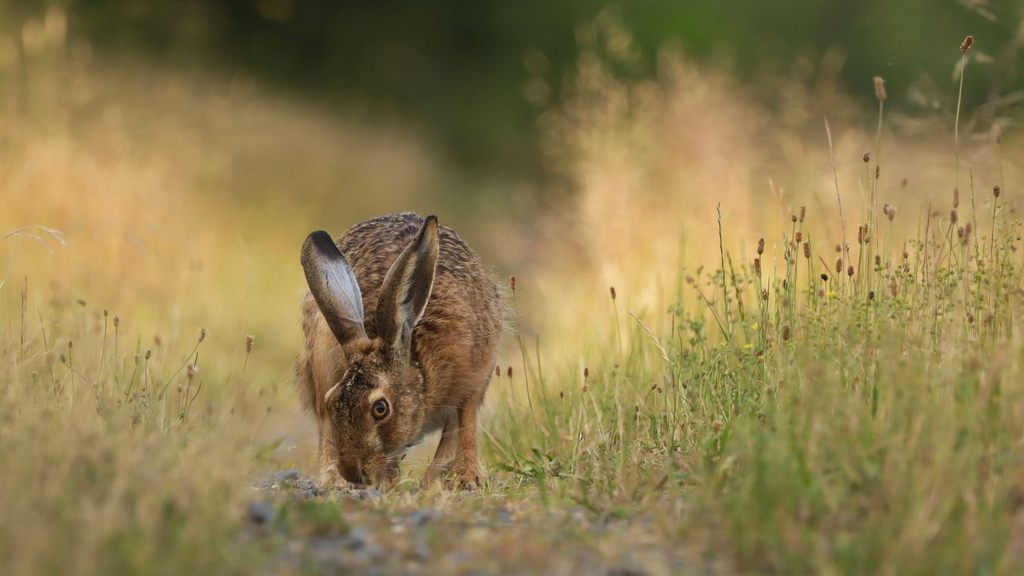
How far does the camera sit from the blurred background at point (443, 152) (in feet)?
27.1

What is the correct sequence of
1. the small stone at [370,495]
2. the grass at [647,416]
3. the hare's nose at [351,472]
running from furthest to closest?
the hare's nose at [351,472]
the small stone at [370,495]
the grass at [647,416]

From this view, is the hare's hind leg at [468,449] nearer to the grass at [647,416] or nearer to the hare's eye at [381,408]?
the grass at [647,416]

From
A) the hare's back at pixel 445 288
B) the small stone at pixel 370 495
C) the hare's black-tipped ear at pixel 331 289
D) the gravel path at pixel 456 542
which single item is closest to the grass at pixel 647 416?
the gravel path at pixel 456 542

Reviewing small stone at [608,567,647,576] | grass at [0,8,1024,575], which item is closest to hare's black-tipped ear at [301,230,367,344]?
grass at [0,8,1024,575]

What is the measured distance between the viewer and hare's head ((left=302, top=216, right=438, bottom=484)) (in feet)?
16.2

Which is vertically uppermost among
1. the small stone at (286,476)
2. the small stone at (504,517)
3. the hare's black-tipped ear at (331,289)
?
the hare's black-tipped ear at (331,289)

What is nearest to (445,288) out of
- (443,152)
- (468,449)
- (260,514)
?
(468,449)

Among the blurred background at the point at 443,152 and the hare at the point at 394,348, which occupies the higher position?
the blurred background at the point at 443,152

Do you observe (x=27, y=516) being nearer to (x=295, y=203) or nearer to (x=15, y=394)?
(x=15, y=394)

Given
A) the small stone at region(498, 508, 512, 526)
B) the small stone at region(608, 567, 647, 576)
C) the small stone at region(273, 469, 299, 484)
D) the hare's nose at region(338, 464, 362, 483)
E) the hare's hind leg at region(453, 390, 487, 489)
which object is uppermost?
the hare's hind leg at region(453, 390, 487, 489)

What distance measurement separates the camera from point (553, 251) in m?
10.9

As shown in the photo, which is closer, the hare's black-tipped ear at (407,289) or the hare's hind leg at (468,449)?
the hare's black-tipped ear at (407,289)

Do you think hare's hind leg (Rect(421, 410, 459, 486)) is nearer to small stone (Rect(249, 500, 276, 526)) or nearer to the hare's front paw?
the hare's front paw

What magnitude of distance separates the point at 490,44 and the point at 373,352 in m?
23.7
